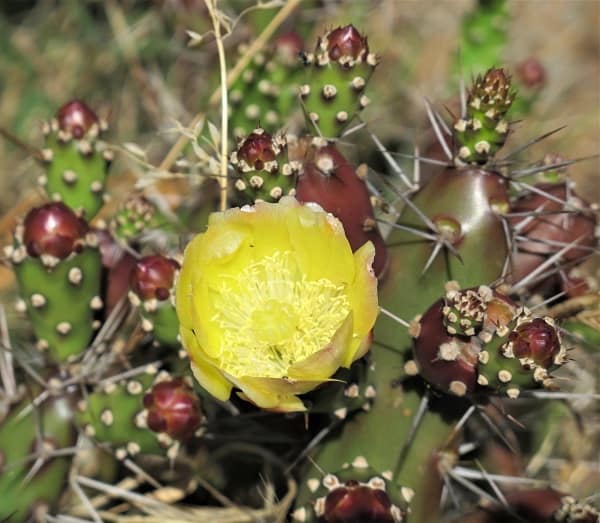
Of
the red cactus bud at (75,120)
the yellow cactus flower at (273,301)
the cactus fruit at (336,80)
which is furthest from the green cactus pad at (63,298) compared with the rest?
the cactus fruit at (336,80)

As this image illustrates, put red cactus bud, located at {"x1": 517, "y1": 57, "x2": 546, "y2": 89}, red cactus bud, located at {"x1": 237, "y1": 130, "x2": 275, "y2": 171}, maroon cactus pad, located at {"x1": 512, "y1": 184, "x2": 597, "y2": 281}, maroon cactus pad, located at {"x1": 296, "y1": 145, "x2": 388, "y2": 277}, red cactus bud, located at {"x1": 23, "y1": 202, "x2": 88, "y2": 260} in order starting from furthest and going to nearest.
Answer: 1. red cactus bud, located at {"x1": 517, "y1": 57, "x2": 546, "y2": 89}
2. maroon cactus pad, located at {"x1": 512, "y1": 184, "x2": 597, "y2": 281}
3. red cactus bud, located at {"x1": 23, "y1": 202, "x2": 88, "y2": 260}
4. maroon cactus pad, located at {"x1": 296, "y1": 145, "x2": 388, "y2": 277}
5. red cactus bud, located at {"x1": 237, "y1": 130, "x2": 275, "y2": 171}

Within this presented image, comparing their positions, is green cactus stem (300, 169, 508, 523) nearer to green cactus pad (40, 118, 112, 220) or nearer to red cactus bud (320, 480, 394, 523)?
red cactus bud (320, 480, 394, 523)

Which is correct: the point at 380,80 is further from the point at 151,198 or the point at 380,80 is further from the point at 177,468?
the point at 177,468

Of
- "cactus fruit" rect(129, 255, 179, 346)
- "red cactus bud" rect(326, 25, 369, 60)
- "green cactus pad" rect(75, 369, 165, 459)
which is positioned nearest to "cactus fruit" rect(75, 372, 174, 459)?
"green cactus pad" rect(75, 369, 165, 459)

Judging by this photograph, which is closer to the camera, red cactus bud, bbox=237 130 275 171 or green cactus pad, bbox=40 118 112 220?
red cactus bud, bbox=237 130 275 171

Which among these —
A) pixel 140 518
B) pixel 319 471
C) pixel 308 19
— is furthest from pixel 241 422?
pixel 308 19

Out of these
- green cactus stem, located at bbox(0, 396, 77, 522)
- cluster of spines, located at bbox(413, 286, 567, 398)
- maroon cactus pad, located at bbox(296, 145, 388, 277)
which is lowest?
green cactus stem, located at bbox(0, 396, 77, 522)

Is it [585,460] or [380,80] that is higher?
[380,80]

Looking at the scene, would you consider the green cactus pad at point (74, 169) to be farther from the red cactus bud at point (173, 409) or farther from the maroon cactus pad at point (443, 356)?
the maroon cactus pad at point (443, 356)
